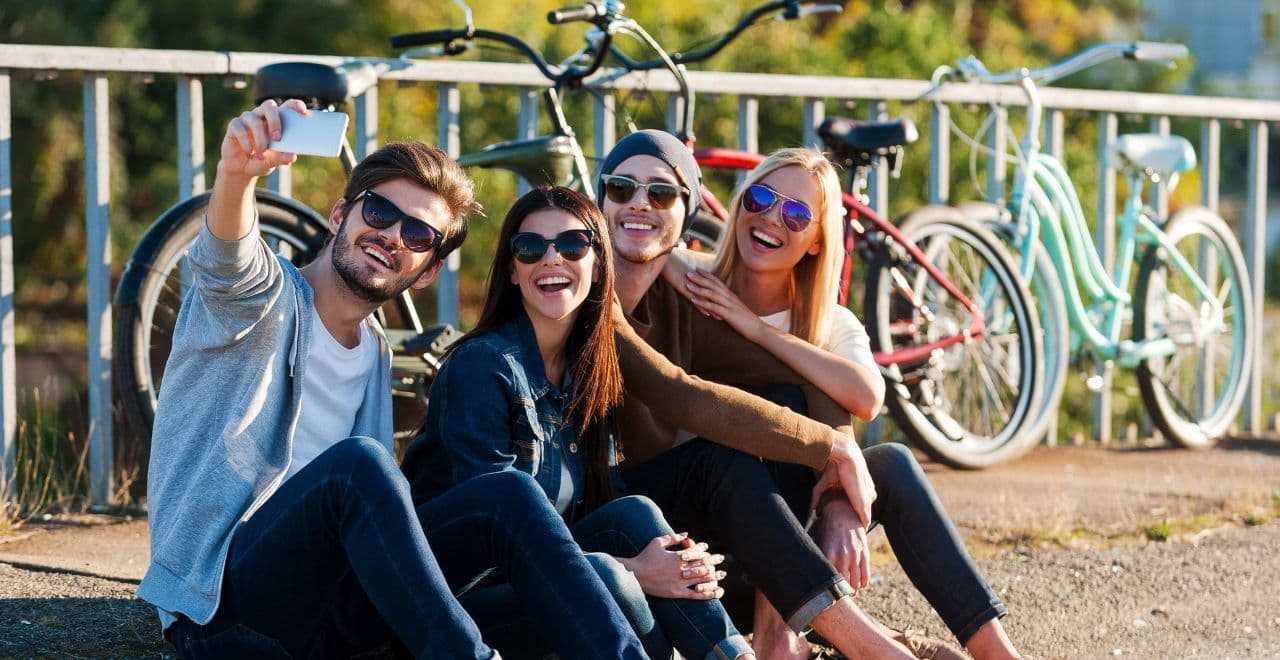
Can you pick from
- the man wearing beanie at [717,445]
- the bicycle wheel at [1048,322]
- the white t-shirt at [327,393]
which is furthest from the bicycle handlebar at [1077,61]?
the white t-shirt at [327,393]

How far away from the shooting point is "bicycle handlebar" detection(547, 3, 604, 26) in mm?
4059

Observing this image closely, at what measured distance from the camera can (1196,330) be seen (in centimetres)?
589

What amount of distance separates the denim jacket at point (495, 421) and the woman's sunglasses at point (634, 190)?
0.46 m

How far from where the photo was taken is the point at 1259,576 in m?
4.12

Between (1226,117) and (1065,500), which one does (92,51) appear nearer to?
(1065,500)

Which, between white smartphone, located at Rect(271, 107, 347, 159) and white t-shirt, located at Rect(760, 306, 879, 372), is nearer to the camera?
white smartphone, located at Rect(271, 107, 347, 159)

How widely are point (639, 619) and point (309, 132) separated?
103 centimetres

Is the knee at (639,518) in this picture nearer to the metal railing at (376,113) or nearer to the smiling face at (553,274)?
the smiling face at (553,274)

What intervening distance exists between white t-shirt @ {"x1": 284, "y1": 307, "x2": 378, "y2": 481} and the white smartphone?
40 centimetres

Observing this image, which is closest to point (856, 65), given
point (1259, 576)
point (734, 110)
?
point (734, 110)

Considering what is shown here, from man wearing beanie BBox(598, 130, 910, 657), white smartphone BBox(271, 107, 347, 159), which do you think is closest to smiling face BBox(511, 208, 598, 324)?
man wearing beanie BBox(598, 130, 910, 657)

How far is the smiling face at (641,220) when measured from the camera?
341 cm

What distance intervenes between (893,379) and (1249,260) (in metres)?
2.28

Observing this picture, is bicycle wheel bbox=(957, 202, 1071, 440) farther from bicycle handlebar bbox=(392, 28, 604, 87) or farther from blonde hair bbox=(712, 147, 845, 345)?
blonde hair bbox=(712, 147, 845, 345)
